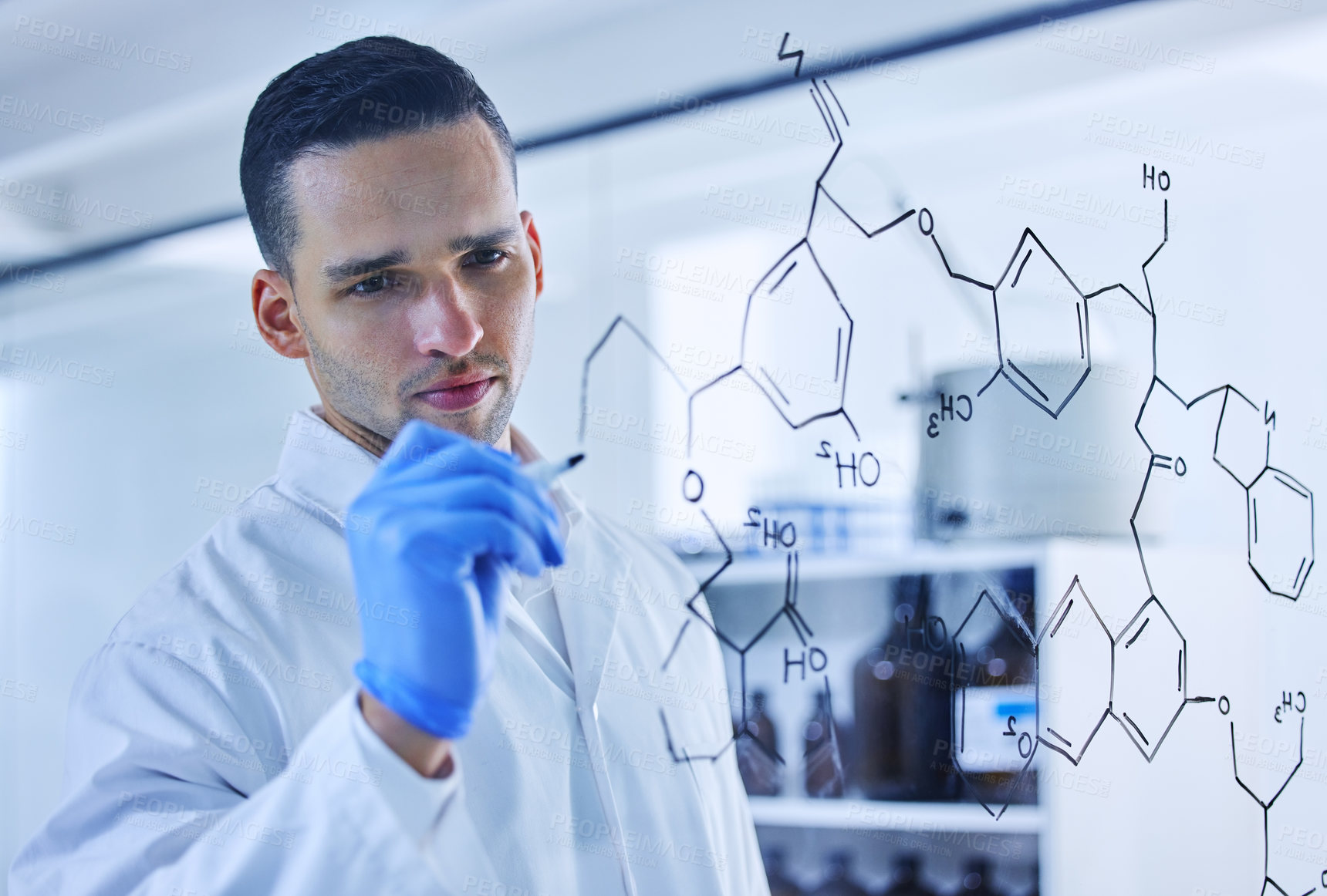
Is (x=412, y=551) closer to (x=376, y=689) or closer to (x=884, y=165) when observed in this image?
(x=376, y=689)

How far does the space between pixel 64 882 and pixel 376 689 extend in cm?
28

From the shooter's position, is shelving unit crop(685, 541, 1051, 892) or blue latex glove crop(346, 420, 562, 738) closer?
blue latex glove crop(346, 420, 562, 738)

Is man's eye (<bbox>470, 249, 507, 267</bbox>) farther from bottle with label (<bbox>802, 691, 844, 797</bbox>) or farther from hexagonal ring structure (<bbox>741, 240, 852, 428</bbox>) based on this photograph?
bottle with label (<bbox>802, 691, 844, 797</bbox>)

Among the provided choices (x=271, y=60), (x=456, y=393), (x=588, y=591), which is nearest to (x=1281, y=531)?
(x=588, y=591)

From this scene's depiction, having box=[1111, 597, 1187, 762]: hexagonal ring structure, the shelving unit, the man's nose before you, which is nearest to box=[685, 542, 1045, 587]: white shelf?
the shelving unit

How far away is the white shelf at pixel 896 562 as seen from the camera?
1011 millimetres

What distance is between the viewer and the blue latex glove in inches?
24.8

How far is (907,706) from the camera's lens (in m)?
1.07

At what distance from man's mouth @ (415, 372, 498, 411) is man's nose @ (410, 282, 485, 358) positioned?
0.03 m

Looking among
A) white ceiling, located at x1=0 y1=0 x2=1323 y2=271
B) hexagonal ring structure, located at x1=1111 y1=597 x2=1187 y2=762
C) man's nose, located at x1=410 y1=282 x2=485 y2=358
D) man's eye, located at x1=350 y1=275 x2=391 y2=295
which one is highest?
white ceiling, located at x1=0 y1=0 x2=1323 y2=271

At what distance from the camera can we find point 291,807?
2.10 feet

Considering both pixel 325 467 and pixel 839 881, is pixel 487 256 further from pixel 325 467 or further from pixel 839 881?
pixel 839 881

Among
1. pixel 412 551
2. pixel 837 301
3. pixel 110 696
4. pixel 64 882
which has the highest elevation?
pixel 837 301

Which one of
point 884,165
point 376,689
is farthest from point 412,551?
point 884,165
